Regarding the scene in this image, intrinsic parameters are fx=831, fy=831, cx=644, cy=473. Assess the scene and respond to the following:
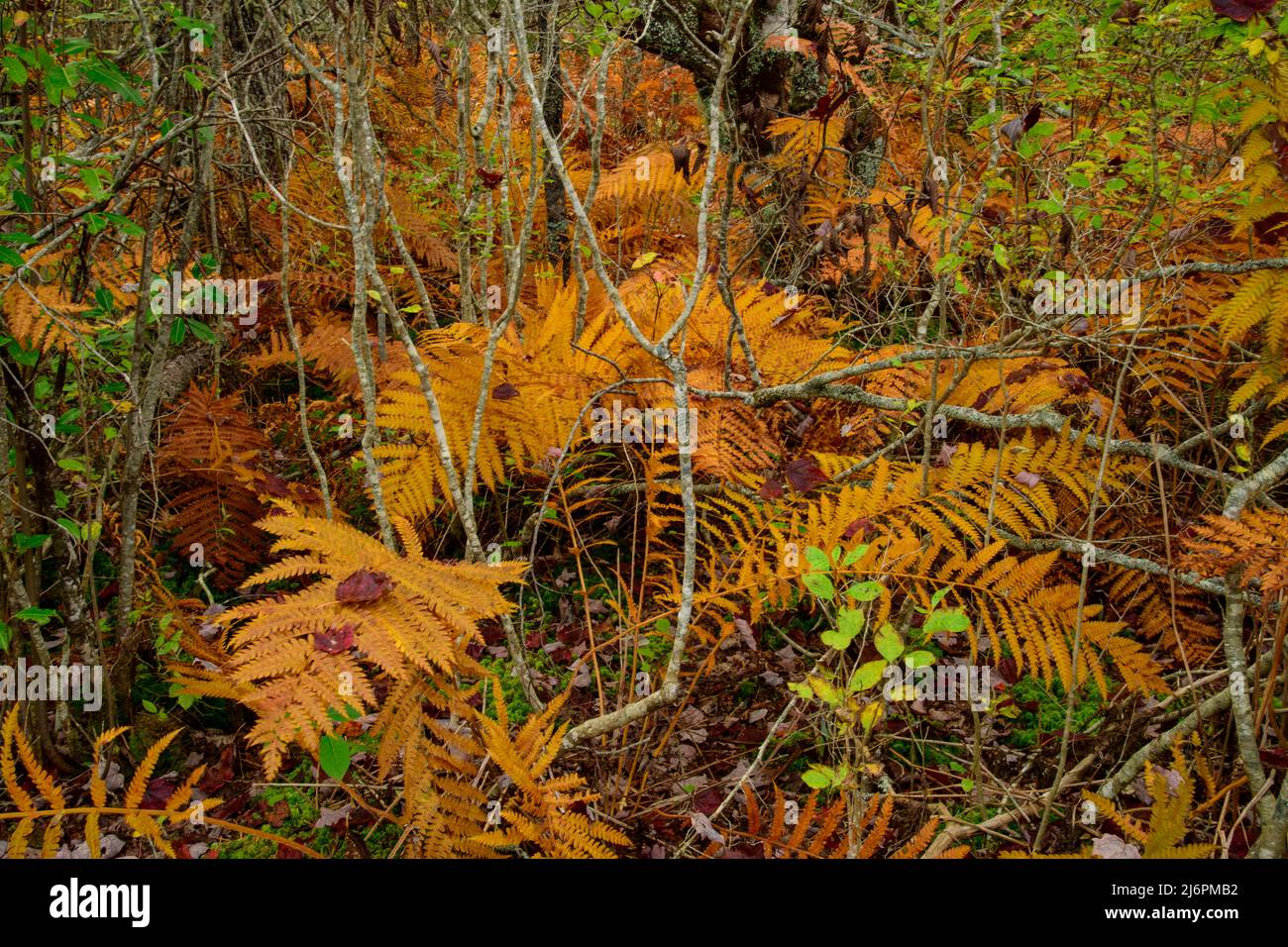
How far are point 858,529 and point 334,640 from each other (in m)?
1.57

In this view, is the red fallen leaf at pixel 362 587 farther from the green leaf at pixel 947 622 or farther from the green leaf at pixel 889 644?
the green leaf at pixel 947 622

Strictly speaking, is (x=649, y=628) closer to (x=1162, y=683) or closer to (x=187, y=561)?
(x=1162, y=683)

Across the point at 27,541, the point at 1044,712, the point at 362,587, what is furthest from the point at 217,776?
the point at 1044,712

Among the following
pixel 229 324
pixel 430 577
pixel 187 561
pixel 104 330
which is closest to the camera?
pixel 430 577

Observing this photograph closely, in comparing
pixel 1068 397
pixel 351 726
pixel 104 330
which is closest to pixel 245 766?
pixel 351 726

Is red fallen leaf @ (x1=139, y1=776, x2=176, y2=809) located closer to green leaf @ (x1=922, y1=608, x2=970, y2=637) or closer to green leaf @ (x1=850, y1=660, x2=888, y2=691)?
green leaf @ (x1=850, y1=660, x2=888, y2=691)

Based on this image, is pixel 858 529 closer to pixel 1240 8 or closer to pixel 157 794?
pixel 1240 8

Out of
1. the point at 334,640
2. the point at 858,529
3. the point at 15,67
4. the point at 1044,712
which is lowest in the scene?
the point at 1044,712

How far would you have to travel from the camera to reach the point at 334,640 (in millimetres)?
1984

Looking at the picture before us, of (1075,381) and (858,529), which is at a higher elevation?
(1075,381)

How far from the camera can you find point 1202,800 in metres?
2.37

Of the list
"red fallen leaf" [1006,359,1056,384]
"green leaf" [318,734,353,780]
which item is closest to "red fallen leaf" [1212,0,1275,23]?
"red fallen leaf" [1006,359,1056,384]

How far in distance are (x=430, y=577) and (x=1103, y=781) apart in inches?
78.4

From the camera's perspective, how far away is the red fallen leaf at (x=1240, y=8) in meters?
2.11
